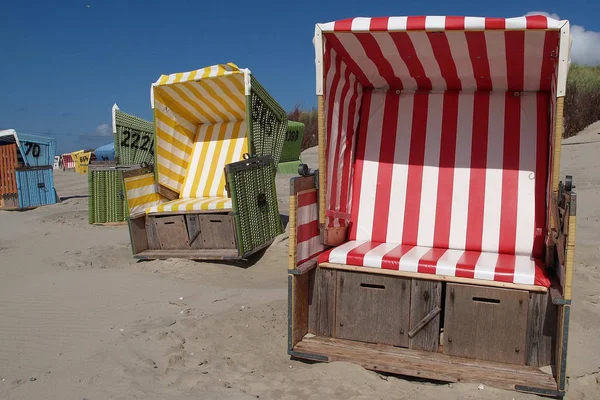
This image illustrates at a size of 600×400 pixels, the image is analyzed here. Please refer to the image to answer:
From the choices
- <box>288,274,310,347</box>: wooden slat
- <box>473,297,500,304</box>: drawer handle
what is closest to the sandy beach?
<box>288,274,310,347</box>: wooden slat

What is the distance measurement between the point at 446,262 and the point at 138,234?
4102mm

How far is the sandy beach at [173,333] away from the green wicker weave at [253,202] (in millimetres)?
236

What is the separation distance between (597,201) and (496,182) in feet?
16.4

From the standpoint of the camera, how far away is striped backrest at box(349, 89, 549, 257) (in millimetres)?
3971

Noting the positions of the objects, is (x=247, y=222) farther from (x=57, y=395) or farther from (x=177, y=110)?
(x=57, y=395)

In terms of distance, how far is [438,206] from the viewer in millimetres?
4191

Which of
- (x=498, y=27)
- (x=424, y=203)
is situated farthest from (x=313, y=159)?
(x=498, y=27)

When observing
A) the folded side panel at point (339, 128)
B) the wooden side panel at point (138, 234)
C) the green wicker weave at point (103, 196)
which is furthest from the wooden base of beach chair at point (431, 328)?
the green wicker weave at point (103, 196)

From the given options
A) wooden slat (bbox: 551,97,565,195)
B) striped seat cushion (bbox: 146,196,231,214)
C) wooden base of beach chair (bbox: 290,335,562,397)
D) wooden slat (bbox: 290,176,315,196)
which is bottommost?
wooden base of beach chair (bbox: 290,335,562,397)

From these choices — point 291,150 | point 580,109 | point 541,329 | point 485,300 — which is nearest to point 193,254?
point 485,300

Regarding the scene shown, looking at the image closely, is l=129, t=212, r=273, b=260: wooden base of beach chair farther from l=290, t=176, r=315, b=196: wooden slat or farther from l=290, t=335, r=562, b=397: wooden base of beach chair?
l=290, t=335, r=562, b=397: wooden base of beach chair

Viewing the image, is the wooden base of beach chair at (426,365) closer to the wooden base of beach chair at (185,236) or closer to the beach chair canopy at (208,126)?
the wooden base of beach chair at (185,236)

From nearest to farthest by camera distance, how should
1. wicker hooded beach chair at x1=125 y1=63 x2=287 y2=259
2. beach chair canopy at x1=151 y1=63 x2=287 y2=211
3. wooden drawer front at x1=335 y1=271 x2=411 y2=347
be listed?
wooden drawer front at x1=335 y1=271 x2=411 y2=347
wicker hooded beach chair at x1=125 y1=63 x2=287 y2=259
beach chair canopy at x1=151 y1=63 x2=287 y2=211

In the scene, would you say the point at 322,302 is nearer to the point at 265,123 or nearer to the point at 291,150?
the point at 265,123
